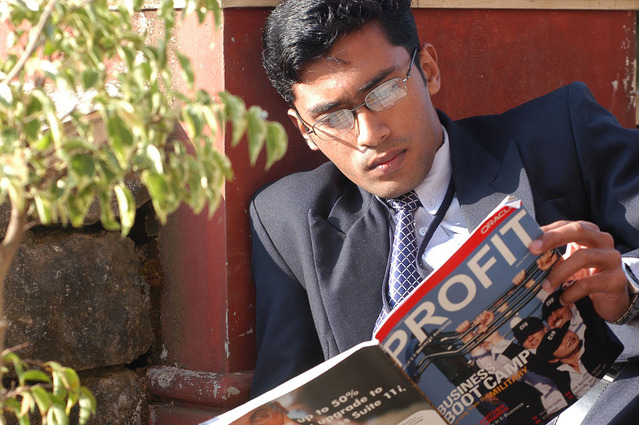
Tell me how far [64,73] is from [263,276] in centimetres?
142

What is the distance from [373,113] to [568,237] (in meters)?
0.74

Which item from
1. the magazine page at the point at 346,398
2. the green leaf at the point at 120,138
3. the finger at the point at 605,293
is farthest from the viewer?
the finger at the point at 605,293

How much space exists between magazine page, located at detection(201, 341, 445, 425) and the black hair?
0.99 m

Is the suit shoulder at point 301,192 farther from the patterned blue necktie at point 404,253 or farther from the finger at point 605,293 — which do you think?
the finger at point 605,293

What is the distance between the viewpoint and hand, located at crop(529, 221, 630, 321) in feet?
5.54

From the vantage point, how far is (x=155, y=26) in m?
2.60

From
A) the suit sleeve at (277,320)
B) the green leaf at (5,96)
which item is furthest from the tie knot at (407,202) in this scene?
the green leaf at (5,96)

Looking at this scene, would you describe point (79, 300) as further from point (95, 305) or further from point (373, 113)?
point (373, 113)

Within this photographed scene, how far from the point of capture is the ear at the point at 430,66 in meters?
2.49

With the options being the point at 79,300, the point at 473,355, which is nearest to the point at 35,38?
the point at 473,355

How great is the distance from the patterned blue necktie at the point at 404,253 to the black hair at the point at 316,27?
44cm

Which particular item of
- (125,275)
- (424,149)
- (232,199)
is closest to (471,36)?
(424,149)

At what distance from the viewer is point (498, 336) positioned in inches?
69.1

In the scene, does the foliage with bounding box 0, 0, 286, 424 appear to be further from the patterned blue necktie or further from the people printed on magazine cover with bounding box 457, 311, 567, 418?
the patterned blue necktie
